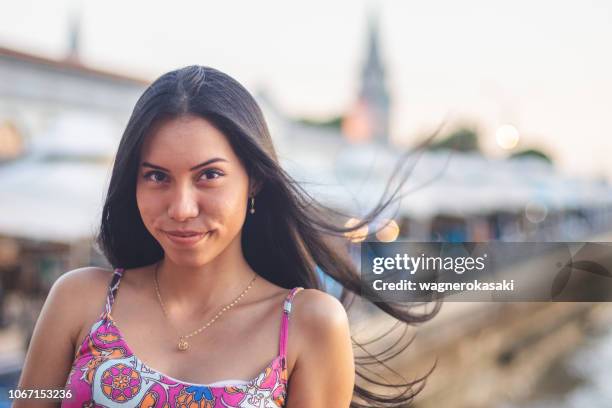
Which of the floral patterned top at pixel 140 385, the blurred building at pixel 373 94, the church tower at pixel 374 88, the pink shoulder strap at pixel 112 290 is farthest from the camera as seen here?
the church tower at pixel 374 88

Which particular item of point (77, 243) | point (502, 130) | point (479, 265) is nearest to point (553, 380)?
point (502, 130)

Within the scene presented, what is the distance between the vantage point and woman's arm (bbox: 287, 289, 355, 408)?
1.20m

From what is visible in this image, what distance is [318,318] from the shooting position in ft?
3.98

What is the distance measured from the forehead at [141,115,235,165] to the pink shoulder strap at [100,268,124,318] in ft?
0.85

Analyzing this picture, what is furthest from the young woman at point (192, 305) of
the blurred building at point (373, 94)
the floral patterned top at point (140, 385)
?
the blurred building at point (373, 94)

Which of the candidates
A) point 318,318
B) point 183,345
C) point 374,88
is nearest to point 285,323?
point 318,318

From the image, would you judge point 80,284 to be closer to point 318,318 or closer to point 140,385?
point 140,385

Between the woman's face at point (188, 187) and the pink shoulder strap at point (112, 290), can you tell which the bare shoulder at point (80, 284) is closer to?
the pink shoulder strap at point (112, 290)

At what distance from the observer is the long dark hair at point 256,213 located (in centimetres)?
120

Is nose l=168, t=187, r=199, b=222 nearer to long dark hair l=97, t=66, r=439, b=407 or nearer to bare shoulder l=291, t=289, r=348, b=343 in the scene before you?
long dark hair l=97, t=66, r=439, b=407

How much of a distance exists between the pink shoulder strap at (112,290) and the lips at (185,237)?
0.59ft

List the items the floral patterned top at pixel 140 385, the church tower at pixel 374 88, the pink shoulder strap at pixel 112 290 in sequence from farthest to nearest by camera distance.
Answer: the church tower at pixel 374 88
the pink shoulder strap at pixel 112 290
the floral patterned top at pixel 140 385

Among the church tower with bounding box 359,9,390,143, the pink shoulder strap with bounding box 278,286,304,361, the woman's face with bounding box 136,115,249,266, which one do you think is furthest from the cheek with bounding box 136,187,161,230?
the church tower with bounding box 359,9,390,143

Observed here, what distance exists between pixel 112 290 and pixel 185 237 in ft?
0.67
